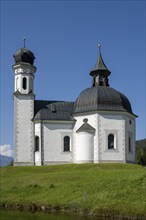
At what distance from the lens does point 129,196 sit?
2666cm

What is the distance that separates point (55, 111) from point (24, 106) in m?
4.39

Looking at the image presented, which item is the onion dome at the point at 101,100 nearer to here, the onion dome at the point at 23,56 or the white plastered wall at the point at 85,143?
the white plastered wall at the point at 85,143

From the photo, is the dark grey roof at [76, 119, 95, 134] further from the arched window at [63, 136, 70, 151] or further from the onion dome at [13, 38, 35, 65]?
the onion dome at [13, 38, 35, 65]

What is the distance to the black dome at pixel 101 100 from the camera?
166 ft

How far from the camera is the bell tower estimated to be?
169ft

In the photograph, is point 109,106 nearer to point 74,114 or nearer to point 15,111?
point 74,114

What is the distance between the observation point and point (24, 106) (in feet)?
172

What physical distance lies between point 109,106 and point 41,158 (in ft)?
37.4

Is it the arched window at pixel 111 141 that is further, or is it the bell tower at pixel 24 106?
the bell tower at pixel 24 106

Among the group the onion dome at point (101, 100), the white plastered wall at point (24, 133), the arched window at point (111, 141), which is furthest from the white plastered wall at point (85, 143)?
the white plastered wall at point (24, 133)

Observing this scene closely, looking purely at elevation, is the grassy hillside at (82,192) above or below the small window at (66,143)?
below

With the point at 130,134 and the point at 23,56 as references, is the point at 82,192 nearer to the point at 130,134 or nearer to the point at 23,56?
the point at 130,134

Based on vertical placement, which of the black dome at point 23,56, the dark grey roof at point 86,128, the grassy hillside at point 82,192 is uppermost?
the black dome at point 23,56

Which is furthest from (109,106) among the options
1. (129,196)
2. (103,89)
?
(129,196)
